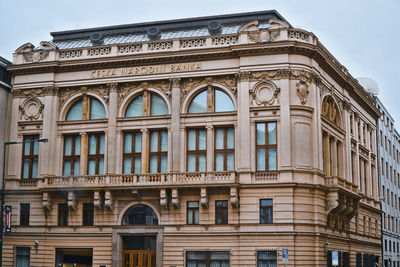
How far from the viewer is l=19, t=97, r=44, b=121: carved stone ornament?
61688mm

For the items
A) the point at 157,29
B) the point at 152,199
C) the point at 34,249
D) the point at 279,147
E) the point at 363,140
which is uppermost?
the point at 157,29

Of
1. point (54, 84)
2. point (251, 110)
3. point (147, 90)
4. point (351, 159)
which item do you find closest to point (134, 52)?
point (147, 90)

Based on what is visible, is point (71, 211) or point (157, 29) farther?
point (157, 29)

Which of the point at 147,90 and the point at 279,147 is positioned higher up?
the point at 147,90

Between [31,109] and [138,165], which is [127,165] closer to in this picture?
[138,165]

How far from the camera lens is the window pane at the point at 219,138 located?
57.1 m

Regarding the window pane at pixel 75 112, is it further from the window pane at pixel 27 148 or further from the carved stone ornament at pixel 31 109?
the window pane at pixel 27 148

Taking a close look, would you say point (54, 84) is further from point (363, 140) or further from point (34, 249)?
point (363, 140)

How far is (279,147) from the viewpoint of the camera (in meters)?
54.8

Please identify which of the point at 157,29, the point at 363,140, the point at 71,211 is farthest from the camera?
the point at 363,140

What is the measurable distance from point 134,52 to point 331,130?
1916 centimetres

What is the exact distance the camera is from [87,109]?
60.6m

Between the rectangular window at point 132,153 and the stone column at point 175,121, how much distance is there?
3.35 meters

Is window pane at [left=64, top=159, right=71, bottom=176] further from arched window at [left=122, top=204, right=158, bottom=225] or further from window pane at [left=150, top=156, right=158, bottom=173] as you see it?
window pane at [left=150, top=156, right=158, bottom=173]
